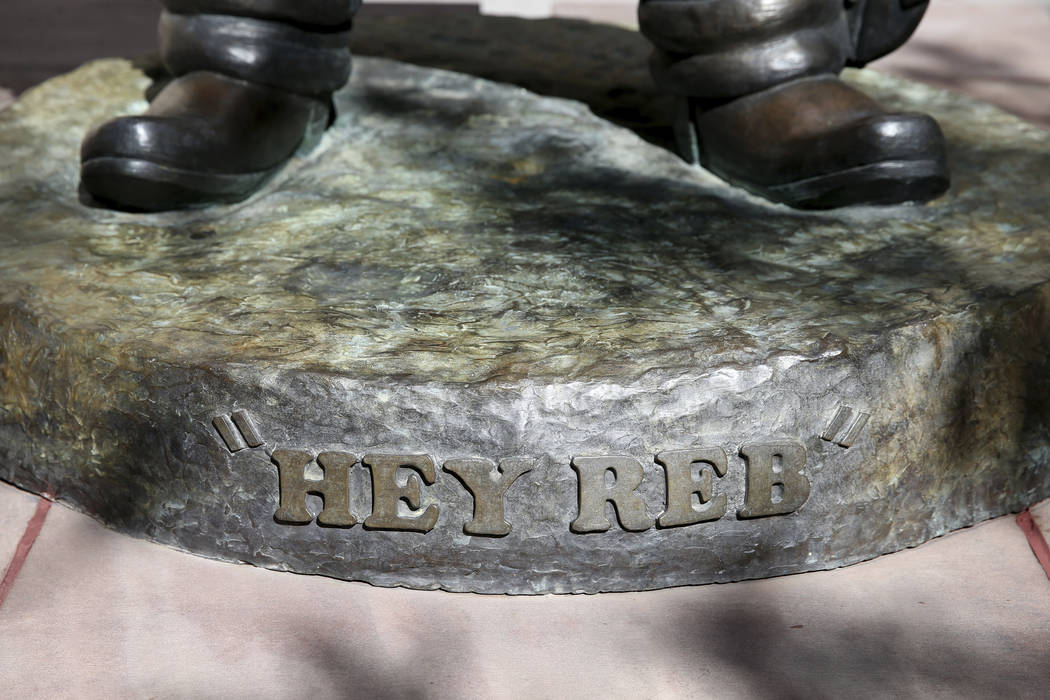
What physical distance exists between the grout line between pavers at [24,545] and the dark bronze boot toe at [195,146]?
1.55 ft

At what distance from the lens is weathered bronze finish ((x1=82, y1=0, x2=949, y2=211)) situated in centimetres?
181

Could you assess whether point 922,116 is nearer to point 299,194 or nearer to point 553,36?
point 299,194

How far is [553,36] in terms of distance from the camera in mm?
2783

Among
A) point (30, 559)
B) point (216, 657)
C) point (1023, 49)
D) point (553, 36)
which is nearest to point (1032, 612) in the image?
point (216, 657)

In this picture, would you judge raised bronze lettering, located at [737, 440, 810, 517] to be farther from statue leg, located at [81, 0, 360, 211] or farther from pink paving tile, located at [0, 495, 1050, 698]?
statue leg, located at [81, 0, 360, 211]

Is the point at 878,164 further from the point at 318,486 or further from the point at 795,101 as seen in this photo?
the point at 318,486

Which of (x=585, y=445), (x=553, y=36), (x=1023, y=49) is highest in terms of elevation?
(x=585, y=445)

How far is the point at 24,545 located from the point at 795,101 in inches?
45.9

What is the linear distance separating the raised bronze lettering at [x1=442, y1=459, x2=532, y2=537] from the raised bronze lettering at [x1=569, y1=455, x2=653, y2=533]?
6 cm

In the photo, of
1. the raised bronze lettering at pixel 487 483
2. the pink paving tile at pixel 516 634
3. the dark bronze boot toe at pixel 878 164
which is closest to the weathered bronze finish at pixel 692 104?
the dark bronze boot toe at pixel 878 164

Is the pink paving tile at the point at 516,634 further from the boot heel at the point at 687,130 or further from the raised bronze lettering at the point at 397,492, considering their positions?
the boot heel at the point at 687,130

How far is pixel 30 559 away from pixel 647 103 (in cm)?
134

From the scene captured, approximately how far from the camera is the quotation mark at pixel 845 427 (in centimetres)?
143

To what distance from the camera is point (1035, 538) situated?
1521mm
